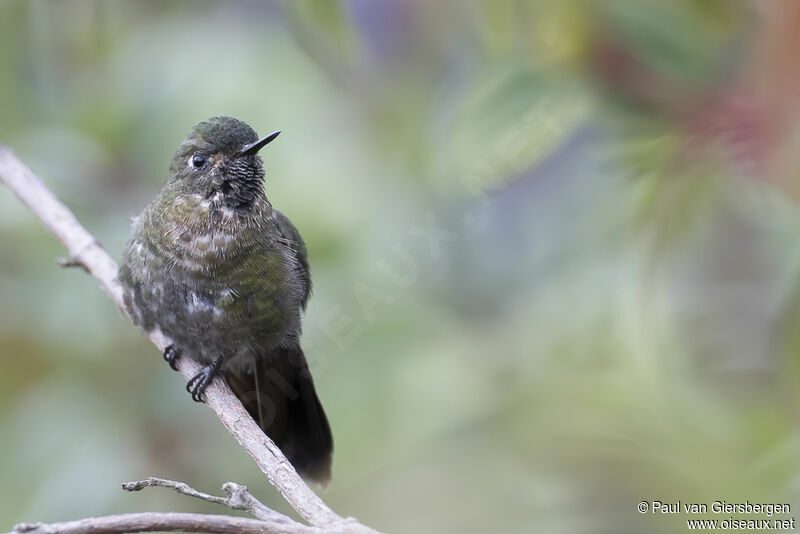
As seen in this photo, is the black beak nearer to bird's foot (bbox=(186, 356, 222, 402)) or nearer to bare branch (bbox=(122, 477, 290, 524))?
bird's foot (bbox=(186, 356, 222, 402))

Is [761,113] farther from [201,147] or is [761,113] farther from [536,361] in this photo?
[201,147]

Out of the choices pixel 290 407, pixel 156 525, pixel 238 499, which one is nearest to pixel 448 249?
pixel 290 407

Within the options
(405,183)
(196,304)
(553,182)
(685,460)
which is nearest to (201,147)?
(196,304)

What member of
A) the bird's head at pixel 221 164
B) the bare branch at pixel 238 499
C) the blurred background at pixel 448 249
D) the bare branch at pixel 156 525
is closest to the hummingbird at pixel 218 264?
the bird's head at pixel 221 164

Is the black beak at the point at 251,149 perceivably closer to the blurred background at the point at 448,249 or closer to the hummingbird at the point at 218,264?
the hummingbird at the point at 218,264

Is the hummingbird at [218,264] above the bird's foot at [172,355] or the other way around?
above

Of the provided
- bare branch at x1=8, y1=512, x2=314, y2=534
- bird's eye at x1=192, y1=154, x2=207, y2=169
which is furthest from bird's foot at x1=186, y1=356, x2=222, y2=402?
bare branch at x1=8, y1=512, x2=314, y2=534
